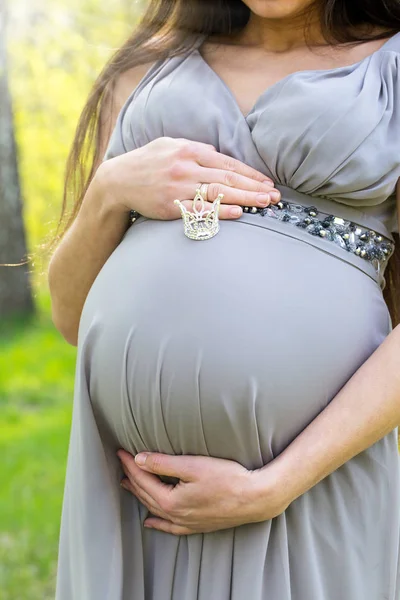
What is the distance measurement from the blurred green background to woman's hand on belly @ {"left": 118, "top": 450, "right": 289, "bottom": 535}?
6.74 feet

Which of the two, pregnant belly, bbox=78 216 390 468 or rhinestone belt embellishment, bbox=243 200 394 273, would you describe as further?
rhinestone belt embellishment, bbox=243 200 394 273

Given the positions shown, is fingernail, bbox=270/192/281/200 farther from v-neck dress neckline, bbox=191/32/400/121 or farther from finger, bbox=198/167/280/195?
v-neck dress neckline, bbox=191/32/400/121

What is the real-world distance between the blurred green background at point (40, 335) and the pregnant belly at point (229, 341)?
2135 millimetres

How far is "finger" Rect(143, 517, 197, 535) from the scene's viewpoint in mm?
1599

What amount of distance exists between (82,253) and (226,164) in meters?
0.39

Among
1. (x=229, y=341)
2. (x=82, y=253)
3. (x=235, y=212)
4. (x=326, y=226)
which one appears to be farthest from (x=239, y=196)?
(x=82, y=253)

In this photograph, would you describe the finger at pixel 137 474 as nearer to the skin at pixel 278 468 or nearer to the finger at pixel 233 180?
the skin at pixel 278 468

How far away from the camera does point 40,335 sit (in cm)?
744

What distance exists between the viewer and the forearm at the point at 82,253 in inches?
70.1

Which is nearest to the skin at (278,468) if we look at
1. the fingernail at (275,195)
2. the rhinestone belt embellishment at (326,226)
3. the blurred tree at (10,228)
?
the rhinestone belt embellishment at (326,226)

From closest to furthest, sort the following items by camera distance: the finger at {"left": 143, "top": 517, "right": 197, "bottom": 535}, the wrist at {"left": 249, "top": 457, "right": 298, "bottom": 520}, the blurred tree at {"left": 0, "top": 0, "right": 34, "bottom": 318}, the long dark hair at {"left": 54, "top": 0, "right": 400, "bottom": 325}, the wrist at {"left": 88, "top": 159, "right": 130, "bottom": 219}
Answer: the wrist at {"left": 249, "top": 457, "right": 298, "bottom": 520}, the finger at {"left": 143, "top": 517, "right": 197, "bottom": 535}, the wrist at {"left": 88, "top": 159, "right": 130, "bottom": 219}, the long dark hair at {"left": 54, "top": 0, "right": 400, "bottom": 325}, the blurred tree at {"left": 0, "top": 0, "right": 34, "bottom": 318}

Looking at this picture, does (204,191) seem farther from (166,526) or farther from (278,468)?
(166,526)

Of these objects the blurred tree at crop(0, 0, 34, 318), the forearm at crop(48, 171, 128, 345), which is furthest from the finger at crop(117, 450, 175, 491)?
the blurred tree at crop(0, 0, 34, 318)

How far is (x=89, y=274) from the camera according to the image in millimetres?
1877
